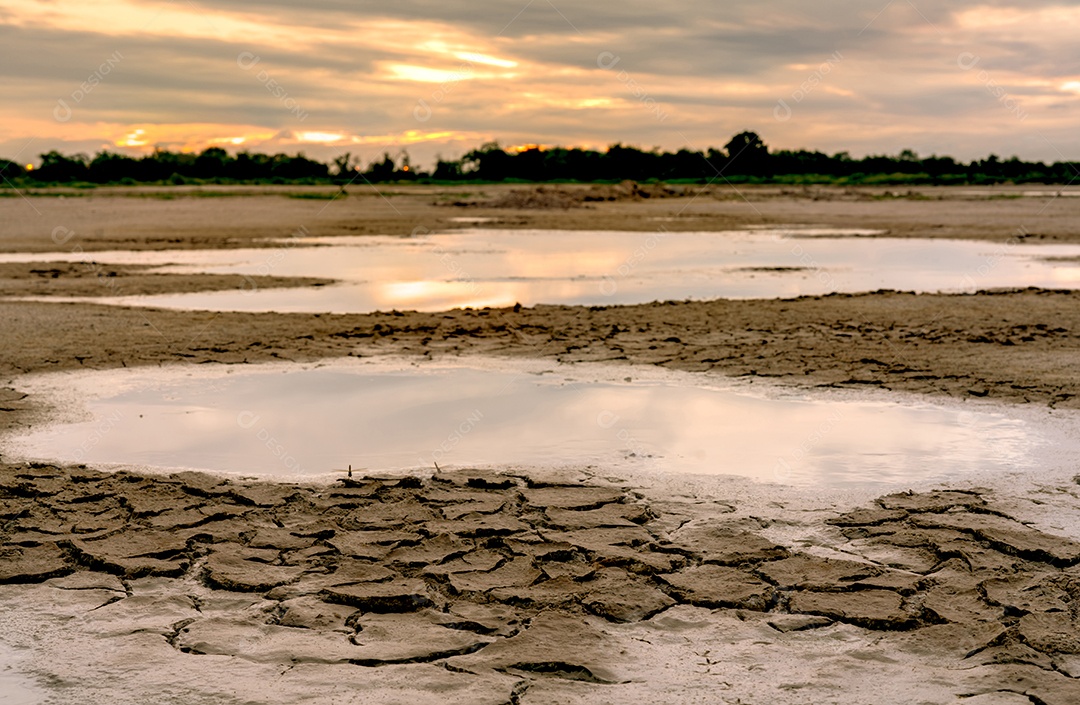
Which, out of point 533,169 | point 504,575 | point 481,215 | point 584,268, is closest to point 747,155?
point 533,169

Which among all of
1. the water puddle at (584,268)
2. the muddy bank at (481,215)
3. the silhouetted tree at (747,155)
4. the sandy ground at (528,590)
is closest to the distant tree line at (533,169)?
the silhouetted tree at (747,155)

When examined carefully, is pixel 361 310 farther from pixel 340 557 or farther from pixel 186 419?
pixel 340 557

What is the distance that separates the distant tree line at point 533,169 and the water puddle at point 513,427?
7084 centimetres

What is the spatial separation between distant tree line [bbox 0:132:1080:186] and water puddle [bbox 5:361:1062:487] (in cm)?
7084

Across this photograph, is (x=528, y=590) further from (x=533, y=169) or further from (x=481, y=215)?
(x=533, y=169)

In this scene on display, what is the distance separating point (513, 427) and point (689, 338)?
4095 mm

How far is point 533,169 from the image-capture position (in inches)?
3233

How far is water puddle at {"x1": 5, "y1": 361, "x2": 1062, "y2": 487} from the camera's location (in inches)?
254

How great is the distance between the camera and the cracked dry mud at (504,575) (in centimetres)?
392

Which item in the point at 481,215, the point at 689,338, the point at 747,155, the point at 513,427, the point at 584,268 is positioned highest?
the point at 747,155

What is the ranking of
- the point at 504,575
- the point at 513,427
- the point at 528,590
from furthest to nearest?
1. the point at 513,427
2. the point at 504,575
3. the point at 528,590

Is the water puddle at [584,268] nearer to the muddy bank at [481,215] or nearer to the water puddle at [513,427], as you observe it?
the muddy bank at [481,215]

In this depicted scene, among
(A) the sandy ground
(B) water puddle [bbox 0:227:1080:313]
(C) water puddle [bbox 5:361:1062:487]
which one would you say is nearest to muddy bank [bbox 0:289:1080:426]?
(C) water puddle [bbox 5:361:1062:487]

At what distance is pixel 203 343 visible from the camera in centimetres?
1070
